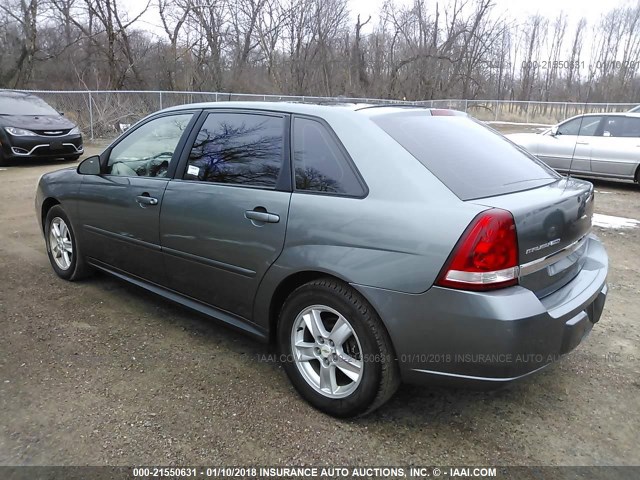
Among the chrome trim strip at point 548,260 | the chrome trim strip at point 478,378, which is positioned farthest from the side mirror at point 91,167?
the chrome trim strip at point 548,260

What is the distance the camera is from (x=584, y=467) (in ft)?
7.30

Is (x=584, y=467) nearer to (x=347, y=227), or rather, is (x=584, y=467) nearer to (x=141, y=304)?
(x=347, y=227)

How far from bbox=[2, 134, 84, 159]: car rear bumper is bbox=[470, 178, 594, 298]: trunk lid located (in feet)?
36.5

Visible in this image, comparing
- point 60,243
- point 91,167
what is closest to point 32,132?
point 60,243

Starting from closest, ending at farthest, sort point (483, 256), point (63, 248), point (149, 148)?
1. point (483, 256)
2. point (149, 148)
3. point (63, 248)

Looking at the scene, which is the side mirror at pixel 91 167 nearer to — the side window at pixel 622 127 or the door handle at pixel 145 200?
the door handle at pixel 145 200

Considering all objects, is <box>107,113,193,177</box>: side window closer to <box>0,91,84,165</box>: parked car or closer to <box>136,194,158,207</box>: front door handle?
<box>136,194,158,207</box>: front door handle

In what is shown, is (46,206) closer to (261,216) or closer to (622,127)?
(261,216)

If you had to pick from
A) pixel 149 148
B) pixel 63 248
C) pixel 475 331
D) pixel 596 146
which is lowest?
pixel 63 248

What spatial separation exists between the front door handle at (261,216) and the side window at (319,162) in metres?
0.20

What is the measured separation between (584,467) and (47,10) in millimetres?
29963

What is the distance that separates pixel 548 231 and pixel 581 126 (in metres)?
9.04

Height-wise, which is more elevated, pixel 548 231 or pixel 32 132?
pixel 548 231

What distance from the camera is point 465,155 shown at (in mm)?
2631
